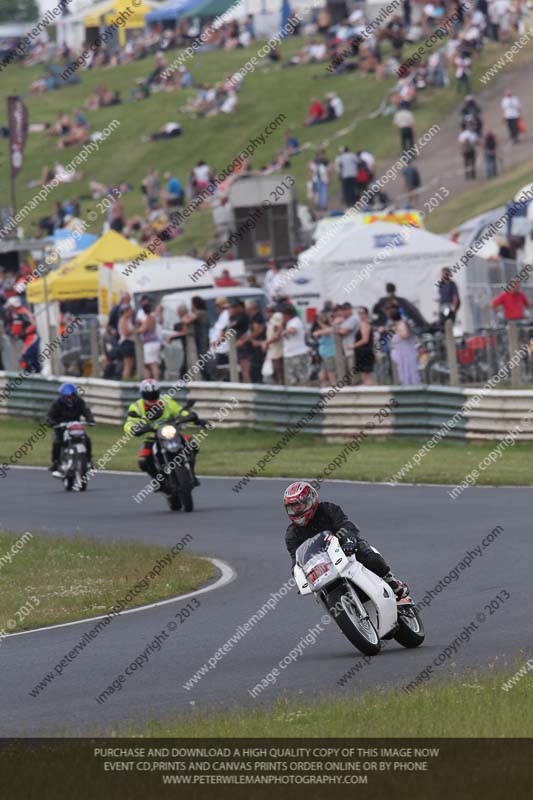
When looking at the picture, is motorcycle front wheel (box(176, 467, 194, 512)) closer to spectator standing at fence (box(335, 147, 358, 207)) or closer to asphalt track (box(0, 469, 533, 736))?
asphalt track (box(0, 469, 533, 736))

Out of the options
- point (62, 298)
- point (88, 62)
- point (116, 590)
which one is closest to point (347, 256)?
point (62, 298)

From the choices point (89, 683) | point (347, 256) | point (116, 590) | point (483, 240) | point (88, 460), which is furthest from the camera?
point (483, 240)

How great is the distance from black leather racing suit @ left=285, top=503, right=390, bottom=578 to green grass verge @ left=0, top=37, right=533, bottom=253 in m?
40.7

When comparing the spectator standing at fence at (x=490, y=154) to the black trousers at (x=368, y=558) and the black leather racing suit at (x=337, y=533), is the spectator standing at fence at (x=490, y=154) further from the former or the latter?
the black trousers at (x=368, y=558)

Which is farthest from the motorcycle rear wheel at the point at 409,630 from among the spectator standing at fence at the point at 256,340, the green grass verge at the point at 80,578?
the spectator standing at fence at the point at 256,340

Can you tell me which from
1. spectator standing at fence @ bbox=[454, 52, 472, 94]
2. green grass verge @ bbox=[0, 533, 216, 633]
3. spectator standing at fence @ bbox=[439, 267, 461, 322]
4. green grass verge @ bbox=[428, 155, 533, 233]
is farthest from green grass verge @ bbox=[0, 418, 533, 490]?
spectator standing at fence @ bbox=[454, 52, 472, 94]

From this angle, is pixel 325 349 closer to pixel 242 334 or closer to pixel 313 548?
pixel 242 334

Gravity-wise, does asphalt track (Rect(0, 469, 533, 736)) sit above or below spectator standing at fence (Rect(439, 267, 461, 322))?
below

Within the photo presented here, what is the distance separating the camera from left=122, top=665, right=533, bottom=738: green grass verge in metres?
8.54

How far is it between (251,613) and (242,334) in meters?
15.0

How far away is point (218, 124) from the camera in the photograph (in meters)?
63.9
